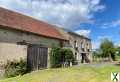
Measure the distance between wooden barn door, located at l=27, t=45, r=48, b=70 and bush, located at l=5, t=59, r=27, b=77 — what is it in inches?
64.5

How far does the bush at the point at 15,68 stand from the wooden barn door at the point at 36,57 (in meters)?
1.64

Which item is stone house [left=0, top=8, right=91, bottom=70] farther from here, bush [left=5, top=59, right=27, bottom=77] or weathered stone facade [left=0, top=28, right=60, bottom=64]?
bush [left=5, top=59, right=27, bottom=77]

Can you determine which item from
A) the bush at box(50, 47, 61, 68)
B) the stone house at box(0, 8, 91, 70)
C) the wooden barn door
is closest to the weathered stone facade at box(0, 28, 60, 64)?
the stone house at box(0, 8, 91, 70)

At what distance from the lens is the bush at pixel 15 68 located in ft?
66.2

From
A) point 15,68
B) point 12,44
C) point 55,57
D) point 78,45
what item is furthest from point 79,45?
point 15,68

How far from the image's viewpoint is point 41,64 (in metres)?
25.8

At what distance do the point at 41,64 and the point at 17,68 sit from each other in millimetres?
5251

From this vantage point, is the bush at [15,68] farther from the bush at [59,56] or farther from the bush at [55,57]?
the bush at [59,56]

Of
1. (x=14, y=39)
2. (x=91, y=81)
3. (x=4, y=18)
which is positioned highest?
(x=4, y=18)

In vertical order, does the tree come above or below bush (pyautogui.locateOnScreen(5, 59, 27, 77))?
above

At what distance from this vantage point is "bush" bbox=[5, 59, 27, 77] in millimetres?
20172

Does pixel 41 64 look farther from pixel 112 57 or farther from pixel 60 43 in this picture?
pixel 112 57

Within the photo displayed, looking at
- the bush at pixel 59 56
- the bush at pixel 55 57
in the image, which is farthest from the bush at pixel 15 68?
the bush at pixel 59 56

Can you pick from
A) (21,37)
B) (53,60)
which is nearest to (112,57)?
(53,60)
